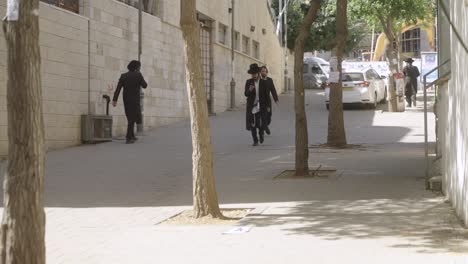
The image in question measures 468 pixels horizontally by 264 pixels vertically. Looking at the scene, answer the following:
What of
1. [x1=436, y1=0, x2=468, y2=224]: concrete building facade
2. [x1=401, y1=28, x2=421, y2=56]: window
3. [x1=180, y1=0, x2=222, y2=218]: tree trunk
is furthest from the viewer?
[x1=401, y1=28, x2=421, y2=56]: window

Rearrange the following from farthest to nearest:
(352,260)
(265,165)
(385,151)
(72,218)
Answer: (385,151) → (265,165) → (72,218) → (352,260)

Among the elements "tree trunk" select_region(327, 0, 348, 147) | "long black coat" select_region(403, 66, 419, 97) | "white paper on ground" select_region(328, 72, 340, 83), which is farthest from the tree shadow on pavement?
"long black coat" select_region(403, 66, 419, 97)

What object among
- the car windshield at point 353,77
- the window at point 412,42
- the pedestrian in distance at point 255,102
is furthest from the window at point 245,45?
the window at point 412,42

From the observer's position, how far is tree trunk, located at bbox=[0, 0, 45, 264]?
14.4ft

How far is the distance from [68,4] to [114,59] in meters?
2.45

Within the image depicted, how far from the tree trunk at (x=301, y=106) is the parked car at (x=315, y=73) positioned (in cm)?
3568

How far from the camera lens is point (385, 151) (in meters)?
15.2

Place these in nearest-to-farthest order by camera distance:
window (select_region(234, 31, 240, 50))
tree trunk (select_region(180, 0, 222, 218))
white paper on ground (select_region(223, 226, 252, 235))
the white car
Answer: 1. white paper on ground (select_region(223, 226, 252, 235))
2. tree trunk (select_region(180, 0, 222, 218))
3. the white car
4. window (select_region(234, 31, 240, 50))

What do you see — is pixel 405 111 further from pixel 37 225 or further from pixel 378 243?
pixel 37 225

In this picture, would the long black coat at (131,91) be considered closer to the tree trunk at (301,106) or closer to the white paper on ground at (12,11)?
the tree trunk at (301,106)

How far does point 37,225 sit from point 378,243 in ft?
11.1

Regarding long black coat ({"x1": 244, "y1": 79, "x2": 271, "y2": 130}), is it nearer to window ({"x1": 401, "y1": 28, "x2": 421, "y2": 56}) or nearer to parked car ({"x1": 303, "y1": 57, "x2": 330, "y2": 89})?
parked car ({"x1": 303, "y1": 57, "x2": 330, "y2": 89})

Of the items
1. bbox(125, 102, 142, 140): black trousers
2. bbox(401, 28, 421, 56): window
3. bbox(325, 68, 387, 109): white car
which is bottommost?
bbox(125, 102, 142, 140): black trousers

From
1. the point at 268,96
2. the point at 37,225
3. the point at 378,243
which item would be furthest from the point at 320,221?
the point at 268,96
